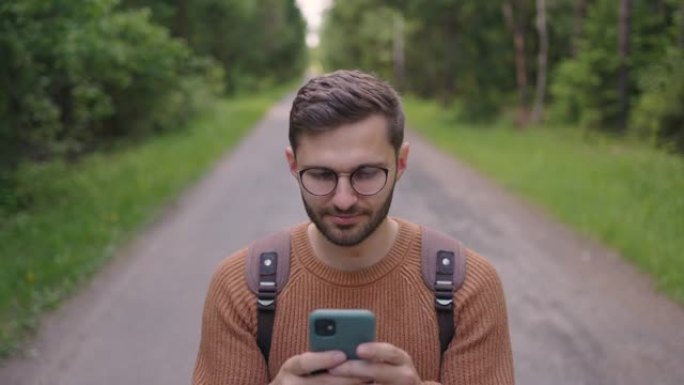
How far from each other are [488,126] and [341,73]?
22.6 m

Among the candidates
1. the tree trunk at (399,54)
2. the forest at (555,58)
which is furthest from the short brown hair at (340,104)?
the tree trunk at (399,54)

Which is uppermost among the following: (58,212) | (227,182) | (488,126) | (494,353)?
(494,353)

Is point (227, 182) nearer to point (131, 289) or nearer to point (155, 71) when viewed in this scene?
point (155, 71)

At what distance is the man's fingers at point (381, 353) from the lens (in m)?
1.77

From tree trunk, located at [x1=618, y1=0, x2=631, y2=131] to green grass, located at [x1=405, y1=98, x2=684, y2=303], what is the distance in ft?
2.23

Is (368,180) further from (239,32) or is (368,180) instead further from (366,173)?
(239,32)

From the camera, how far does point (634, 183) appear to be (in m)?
11.2

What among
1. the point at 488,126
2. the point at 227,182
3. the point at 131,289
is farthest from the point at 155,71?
the point at 488,126

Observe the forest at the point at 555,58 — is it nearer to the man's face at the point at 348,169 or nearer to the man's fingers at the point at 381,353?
the man's face at the point at 348,169

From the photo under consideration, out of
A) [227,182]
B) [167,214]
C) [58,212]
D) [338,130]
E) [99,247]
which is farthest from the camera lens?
[227,182]

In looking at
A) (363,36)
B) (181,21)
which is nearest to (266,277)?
(181,21)

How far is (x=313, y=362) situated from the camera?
5.87 feet

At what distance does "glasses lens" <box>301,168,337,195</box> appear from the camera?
2006 millimetres

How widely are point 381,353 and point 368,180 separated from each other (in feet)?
1.48
